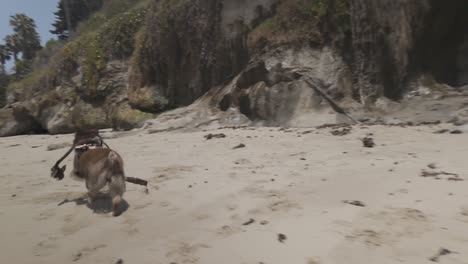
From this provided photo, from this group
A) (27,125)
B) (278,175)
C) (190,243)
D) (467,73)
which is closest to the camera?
(190,243)

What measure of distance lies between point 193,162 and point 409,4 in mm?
6961

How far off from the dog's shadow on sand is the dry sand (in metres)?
0.03

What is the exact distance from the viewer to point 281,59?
11.4m

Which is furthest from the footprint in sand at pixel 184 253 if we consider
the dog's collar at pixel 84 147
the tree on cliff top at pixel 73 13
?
the tree on cliff top at pixel 73 13

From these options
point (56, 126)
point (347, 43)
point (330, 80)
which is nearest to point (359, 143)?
point (330, 80)

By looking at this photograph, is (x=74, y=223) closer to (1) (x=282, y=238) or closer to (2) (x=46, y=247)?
(2) (x=46, y=247)

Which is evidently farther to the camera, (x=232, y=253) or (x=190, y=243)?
(x=190, y=243)

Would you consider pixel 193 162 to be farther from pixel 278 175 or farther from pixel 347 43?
pixel 347 43

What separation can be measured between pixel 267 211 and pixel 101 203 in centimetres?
201

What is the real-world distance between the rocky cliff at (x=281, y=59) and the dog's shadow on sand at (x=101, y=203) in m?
5.75

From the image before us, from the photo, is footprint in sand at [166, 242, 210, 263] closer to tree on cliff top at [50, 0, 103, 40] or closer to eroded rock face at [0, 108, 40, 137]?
eroded rock face at [0, 108, 40, 137]

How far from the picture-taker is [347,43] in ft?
35.4

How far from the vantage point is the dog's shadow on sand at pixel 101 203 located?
456cm

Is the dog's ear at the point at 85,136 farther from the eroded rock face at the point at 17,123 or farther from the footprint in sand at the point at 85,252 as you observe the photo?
the eroded rock face at the point at 17,123
